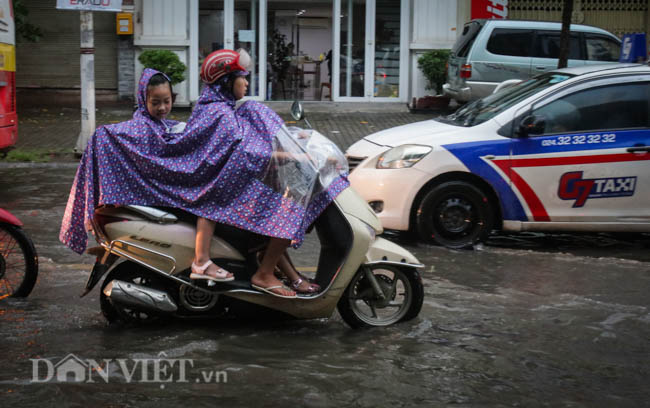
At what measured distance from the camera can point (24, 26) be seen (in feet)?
62.5

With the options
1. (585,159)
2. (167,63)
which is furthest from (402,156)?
(167,63)

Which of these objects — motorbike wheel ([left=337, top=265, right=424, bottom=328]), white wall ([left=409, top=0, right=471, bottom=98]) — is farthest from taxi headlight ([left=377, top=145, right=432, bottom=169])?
white wall ([left=409, top=0, right=471, bottom=98])

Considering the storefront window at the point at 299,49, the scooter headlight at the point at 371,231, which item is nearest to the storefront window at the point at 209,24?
the storefront window at the point at 299,49

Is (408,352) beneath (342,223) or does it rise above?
beneath

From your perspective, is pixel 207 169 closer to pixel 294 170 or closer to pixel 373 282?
pixel 294 170

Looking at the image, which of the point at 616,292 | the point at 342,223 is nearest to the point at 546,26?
the point at 616,292

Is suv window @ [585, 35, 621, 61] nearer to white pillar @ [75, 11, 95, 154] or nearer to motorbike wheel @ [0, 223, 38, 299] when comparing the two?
white pillar @ [75, 11, 95, 154]

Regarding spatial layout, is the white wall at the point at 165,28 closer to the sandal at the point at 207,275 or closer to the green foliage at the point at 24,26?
the green foliage at the point at 24,26

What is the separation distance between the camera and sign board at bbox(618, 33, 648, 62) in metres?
12.1

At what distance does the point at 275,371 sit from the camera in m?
4.46

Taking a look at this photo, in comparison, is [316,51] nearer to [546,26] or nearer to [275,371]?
[546,26]

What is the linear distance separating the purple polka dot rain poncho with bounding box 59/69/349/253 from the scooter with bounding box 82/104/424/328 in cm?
12

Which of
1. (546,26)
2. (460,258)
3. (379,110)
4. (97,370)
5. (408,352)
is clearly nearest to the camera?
(97,370)

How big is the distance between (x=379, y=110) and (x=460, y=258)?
13230mm
